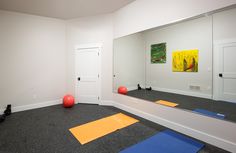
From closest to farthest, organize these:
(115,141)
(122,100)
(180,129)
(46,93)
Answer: (115,141), (180,129), (122,100), (46,93)

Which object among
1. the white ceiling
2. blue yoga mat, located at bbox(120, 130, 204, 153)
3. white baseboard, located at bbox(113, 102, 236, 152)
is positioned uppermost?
the white ceiling

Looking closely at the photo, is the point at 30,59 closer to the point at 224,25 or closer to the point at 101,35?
the point at 101,35

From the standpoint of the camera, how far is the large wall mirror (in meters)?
2.20

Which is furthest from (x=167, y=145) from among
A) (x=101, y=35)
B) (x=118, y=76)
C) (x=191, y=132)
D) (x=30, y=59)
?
(x=30, y=59)

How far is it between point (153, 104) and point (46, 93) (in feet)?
12.1

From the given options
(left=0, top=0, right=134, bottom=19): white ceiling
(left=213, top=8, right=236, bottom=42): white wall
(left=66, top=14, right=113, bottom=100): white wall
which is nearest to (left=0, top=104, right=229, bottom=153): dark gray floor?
(left=66, top=14, right=113, bottom=100): white wall

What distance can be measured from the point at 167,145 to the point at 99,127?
1.46 metres

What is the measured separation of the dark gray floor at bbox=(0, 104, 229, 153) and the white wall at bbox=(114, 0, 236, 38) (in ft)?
7.93

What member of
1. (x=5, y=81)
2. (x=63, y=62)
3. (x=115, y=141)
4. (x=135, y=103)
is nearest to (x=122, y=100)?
(x=135, y=103)

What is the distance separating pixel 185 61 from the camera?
304cm

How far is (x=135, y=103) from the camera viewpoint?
3.56m

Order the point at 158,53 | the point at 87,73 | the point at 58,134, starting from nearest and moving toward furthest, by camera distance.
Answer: the point at 58,134 → the point at 158,53 → the point at 87,73

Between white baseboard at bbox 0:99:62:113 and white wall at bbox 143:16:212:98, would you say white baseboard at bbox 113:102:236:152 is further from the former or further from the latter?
white baseboard at bbox 0:99:62:113

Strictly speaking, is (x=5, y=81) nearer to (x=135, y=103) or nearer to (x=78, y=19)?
(x=78, y=19)
